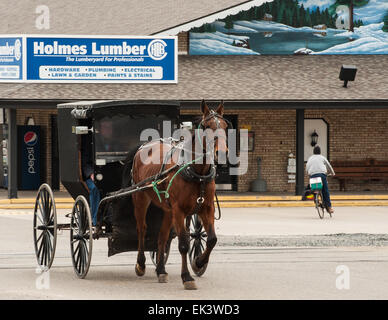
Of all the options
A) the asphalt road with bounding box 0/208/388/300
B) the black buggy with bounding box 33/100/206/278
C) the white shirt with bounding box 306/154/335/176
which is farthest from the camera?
the white shirt with bounding box 306/154/335/176

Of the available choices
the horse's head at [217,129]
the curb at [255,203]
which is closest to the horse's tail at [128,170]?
the horse's head at [217,129]

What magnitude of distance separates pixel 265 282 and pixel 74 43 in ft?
57.3

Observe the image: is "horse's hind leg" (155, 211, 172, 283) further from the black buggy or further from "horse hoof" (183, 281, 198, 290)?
"horse hoof" (183, 281, 198, 290)

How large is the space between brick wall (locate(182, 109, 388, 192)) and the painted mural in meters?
2.15

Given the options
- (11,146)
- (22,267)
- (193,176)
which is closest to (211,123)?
(193,176)

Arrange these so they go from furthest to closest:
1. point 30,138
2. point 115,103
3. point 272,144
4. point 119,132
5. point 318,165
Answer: point 30,138 < point 272,144 < point 318,165 < point 119,132 < point 115,103

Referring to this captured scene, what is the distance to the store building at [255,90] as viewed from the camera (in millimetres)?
27297

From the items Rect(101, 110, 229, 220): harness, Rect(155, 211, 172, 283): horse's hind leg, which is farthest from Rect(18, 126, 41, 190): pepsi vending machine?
Rect(155, 211, 172, 283): horse's hind leg

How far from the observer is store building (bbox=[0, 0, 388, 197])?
2730 cm

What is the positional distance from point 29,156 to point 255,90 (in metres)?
8.24

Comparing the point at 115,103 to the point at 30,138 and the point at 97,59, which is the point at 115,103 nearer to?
the point at 97,59

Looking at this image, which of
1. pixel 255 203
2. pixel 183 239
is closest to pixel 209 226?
pixel 183 239

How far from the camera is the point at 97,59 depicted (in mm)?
27922
